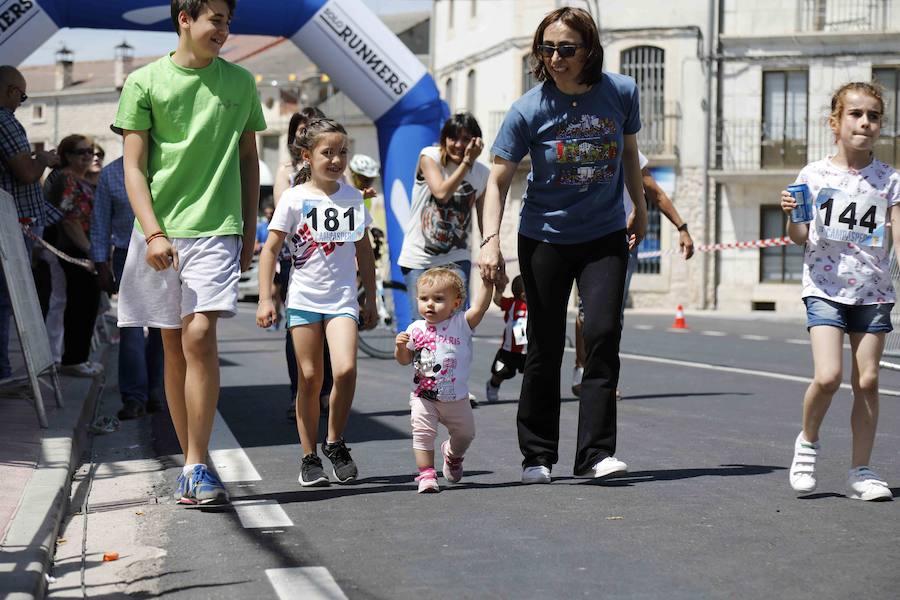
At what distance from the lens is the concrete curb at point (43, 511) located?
180 inches

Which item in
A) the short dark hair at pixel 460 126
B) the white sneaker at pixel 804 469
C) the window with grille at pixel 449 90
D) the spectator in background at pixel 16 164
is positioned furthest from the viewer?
the window with grille at pixel 449 90

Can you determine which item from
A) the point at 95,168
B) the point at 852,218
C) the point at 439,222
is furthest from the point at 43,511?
the point at 95,168

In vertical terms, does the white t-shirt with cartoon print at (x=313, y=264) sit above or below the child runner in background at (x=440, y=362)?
above

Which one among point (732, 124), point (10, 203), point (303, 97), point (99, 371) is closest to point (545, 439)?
point (10, 203)

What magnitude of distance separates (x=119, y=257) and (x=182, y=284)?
11.9 ft

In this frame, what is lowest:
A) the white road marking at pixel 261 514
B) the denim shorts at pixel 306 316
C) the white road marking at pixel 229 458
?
the white road marking at pixel 229 458

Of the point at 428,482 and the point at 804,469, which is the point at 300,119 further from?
the point at 804,469

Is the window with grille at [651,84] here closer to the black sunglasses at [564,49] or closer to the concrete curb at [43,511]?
the concrete curb at [43,511]

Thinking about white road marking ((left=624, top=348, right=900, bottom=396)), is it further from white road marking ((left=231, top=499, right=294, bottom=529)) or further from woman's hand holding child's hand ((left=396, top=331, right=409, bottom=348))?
white road marking ((left=231, top=499, right=294, bottom=529))

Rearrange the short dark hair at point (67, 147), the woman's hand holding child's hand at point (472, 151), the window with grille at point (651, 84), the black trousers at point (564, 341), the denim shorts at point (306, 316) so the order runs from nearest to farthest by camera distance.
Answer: the black trousers at point (564, 341) → the denim shorts at point (306, 316) → the woman's hand holding child's hand at point (472, 151) → the short dark hair at point (67, 147) → the window with grille at point (651, 84)

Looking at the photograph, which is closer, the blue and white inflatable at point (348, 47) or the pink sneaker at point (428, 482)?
the pink sneaker at point (428, 482)

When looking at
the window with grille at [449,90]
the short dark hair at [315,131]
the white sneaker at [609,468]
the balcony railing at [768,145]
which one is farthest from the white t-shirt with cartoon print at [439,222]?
the window with grille at [449,90]

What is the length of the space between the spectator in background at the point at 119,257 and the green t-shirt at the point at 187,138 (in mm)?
3413

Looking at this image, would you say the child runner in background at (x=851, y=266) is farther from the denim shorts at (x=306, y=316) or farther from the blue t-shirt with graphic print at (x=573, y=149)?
the denim shorts at (x=306, y=316)
